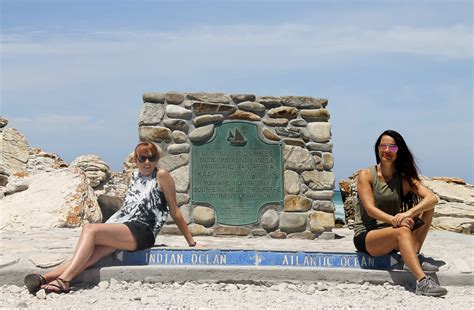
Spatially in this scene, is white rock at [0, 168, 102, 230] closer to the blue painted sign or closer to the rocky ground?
the blue painted sign

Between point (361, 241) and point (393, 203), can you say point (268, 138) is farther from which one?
point (393, 203)

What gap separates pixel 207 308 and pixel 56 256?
1.63m

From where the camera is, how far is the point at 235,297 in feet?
16.0

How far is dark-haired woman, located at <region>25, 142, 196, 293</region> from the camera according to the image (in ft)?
16.3

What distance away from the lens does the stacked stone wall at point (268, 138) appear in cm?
732

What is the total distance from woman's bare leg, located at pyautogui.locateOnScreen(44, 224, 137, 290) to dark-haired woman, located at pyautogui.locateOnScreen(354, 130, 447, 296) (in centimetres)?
198

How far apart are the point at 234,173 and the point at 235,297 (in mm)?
2563

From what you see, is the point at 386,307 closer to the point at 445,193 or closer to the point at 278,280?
the point at 278,280

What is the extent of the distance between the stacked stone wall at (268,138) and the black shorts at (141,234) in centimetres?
194

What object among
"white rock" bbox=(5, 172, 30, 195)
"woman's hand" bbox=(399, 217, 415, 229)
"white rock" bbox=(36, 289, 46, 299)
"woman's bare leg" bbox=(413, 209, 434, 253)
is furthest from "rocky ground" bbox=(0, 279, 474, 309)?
"white rock" bbox=(5, 172, 30, 195)

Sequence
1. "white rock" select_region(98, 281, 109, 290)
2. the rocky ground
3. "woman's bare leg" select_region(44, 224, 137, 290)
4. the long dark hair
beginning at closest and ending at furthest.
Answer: the rocky ground < "woman's bare leg" select_region(44, 224, 137, 290) < "white rock" select_region(98, 281, 109, 290) < the long dark hair

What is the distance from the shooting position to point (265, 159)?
734cm

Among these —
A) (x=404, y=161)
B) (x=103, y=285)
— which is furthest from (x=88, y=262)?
(x=404, y=161)

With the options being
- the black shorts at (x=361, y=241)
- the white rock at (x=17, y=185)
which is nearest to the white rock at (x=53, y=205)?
the white rock at (x=17, y=185)
